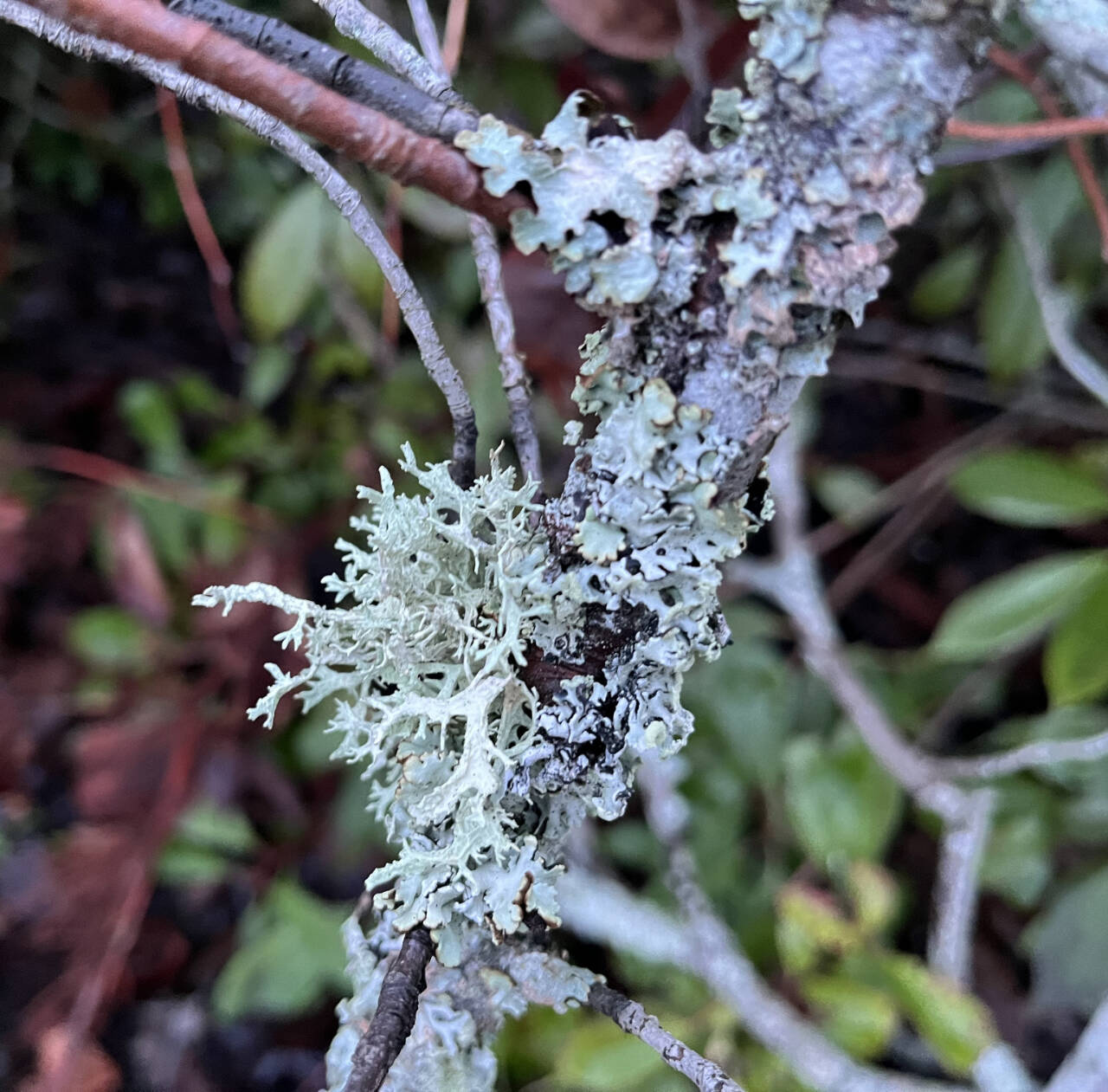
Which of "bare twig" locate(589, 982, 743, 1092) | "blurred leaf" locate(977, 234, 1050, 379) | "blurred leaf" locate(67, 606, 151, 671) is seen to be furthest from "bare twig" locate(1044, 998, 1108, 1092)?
"blurred leaf" locate(67, 606, 151, 671)

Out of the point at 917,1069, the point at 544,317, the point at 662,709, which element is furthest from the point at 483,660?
the point at 917,1069

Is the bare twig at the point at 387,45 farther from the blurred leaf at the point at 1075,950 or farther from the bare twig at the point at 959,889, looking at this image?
the blurred leaf at the point at 1075,950

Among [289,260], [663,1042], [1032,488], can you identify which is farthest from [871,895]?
[289,260]

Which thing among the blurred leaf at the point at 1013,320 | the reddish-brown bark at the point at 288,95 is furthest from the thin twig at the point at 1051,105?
the reddish-brown bark at the point at 288,95

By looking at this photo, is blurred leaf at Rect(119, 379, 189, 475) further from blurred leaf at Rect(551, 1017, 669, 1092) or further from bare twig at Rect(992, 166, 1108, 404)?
bare twig at Rect(992, 166, 1108, 404)

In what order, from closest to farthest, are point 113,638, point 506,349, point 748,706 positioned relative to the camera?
point 506,349
point 748,706
point 113,638

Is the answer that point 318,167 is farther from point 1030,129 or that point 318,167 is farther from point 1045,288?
point 1045,288
